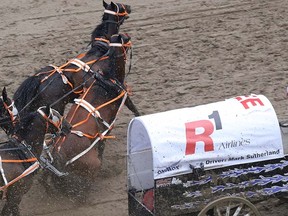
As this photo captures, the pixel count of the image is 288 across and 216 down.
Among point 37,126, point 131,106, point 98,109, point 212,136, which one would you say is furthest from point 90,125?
point 212,136

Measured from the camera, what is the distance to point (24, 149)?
301 inches

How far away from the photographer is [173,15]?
12812 mm

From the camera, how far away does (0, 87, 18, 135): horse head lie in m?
7.79

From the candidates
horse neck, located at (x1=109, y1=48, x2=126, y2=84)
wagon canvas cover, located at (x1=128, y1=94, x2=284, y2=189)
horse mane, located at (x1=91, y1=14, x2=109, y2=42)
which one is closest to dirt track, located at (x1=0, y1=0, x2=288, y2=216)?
horse neck, located at (x1=109, y1=48, x2=126, y2=84)

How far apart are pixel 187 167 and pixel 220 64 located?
4.62 meters

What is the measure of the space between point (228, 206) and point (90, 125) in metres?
2.12

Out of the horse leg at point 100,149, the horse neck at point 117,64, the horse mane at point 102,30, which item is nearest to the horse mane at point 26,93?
the horse neck at point 117,64

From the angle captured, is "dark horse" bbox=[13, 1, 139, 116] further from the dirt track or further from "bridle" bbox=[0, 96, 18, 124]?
the dirt track

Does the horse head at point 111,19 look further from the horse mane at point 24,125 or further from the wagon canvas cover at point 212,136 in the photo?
the wagon canvas cover at point 212,136

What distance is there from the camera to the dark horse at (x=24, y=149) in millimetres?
7574

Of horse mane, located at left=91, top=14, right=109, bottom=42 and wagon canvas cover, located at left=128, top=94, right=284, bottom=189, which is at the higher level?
horse mane, located at left=91, top=14, right=109, bottom=42

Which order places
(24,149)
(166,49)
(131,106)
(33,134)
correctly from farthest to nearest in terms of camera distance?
(166,49) < (131,106) < (33,134) < (24,149)

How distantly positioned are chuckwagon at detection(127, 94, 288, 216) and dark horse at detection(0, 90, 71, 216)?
1085 mm

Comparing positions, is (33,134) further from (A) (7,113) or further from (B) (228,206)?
(B) (228,206)
